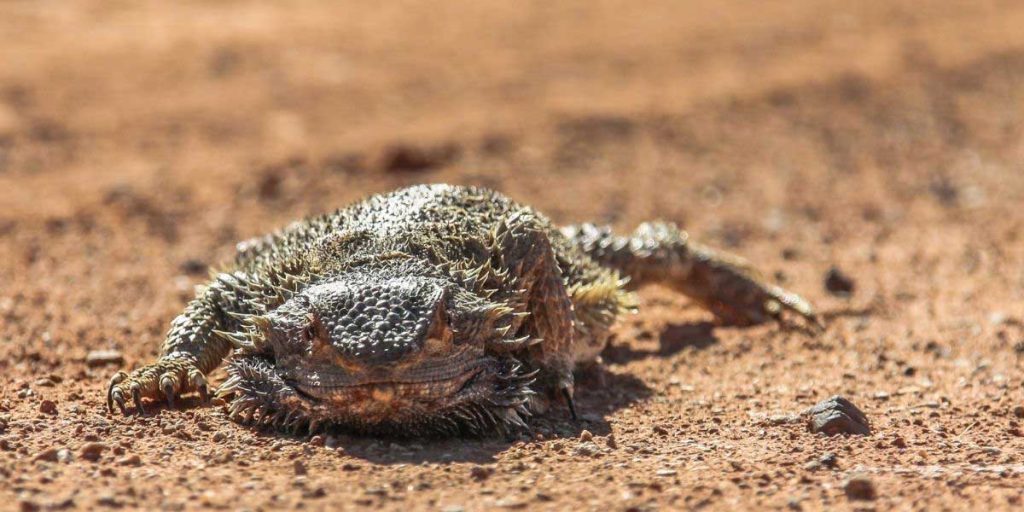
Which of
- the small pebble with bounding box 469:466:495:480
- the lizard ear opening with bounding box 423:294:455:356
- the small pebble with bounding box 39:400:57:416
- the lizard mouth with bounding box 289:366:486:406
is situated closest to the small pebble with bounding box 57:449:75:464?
the small pebble with bounding box 39:400:57:416

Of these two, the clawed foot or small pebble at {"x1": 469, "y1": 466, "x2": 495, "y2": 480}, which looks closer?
small pebble at {"x1": 469, "y1": 466, "x2": 495, "y2": 480}

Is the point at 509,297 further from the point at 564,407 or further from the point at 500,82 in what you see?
the point at 500,82

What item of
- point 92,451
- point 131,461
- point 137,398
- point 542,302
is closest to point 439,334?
point 542,302

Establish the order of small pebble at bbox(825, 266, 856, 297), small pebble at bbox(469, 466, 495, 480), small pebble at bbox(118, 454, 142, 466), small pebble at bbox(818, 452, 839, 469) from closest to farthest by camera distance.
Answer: small pebble at bbox(469, 466, 495, 480) < small pebble at bbox(118, 454, 142, 466) < small pebble at bbox(818, 452, 839, 469) < small pebble at bbox(825, 266, 856, 297)

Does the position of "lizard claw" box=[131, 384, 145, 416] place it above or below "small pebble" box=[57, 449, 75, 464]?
above

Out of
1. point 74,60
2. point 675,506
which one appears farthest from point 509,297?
point 74,60

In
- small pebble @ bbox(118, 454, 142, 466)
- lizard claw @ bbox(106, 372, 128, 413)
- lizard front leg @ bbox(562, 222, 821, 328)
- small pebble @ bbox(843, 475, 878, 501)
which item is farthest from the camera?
lizard front leg @ bbox(562, 222, 821, 328)

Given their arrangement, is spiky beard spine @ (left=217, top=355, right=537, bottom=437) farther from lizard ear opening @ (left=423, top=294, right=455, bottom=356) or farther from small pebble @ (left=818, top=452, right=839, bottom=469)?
small pebble @ (left=818, top=452, right=839, bottom=469)

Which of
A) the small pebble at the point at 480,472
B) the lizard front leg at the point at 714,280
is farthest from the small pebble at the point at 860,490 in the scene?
the lizard front leg at the point at 714,280

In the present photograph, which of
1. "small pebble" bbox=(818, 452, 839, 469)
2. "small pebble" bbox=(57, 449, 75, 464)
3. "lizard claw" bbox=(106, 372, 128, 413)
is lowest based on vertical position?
"small pebble" bbox=(818, 452, 839, 469)
